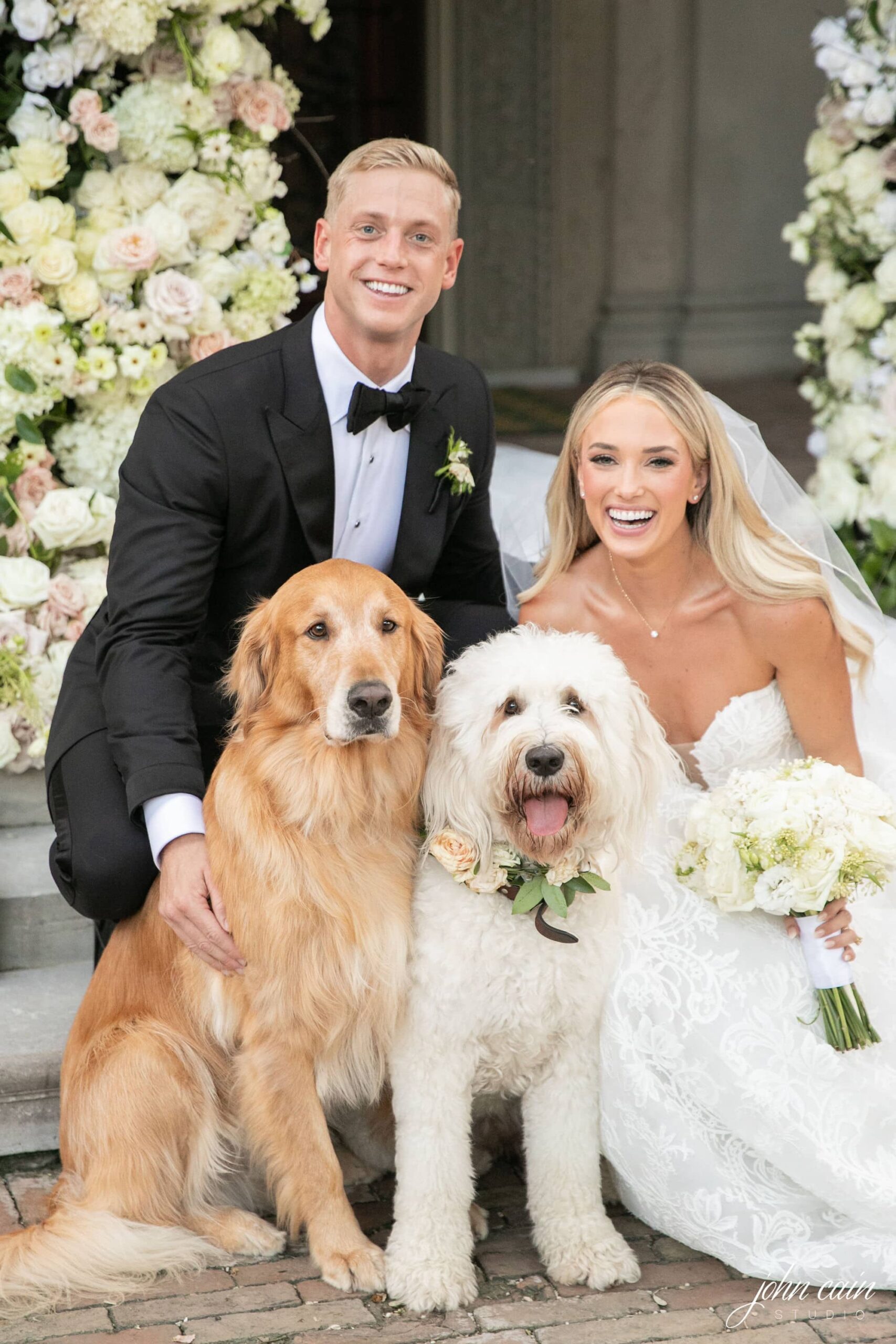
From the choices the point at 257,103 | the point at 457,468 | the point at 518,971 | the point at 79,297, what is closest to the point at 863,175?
the point at 257,103

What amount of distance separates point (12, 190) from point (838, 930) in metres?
2.80

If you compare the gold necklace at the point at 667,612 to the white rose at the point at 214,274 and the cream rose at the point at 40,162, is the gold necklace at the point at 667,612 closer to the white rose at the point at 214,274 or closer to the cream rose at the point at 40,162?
Answer: the white rose at the point at 214,274

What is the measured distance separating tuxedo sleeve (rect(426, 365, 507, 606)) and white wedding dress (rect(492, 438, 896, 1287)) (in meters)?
0.99

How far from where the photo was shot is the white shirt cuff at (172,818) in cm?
281

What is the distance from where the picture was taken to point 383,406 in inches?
124

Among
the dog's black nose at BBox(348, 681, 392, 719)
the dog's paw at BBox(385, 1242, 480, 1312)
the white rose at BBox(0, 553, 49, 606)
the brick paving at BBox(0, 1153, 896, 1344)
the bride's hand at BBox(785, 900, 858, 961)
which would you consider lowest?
the brick paving at BBox(0, 1153, 896, 1344)

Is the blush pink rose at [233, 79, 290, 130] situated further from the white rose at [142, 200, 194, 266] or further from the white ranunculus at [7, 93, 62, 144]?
the white ranunculus at [7, 93, 62, 144]

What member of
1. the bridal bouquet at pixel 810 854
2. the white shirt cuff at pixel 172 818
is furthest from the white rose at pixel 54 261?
the bridal bouquet at pixel 810 854

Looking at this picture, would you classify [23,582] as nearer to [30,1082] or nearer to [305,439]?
[305,439]

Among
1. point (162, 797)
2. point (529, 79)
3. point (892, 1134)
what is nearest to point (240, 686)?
point (162, 797)

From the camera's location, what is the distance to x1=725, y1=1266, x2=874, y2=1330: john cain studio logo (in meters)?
2.66

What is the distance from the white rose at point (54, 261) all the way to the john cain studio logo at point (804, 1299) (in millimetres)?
2991


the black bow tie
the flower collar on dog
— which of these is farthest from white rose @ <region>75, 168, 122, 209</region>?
the flower collar on dog

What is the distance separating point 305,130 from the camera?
722cm
